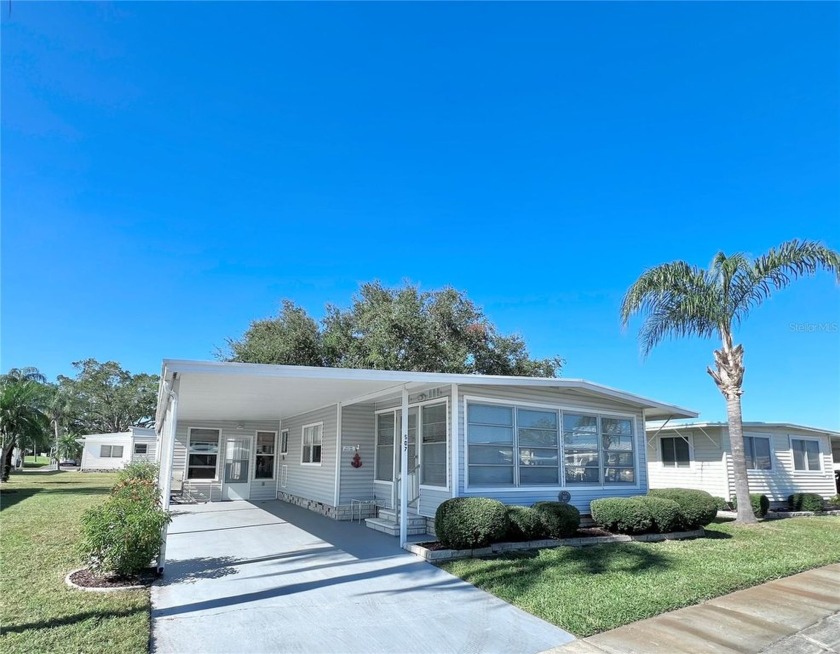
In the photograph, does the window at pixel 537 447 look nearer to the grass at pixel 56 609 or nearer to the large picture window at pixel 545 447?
the large picture window at pixel 545 447

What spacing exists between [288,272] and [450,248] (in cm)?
679

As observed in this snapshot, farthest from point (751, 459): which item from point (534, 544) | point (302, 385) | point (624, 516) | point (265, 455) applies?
point (265, 455)

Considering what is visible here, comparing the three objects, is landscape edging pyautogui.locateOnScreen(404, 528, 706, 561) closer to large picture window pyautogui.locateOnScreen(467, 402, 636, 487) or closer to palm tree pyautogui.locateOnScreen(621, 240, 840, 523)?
large picture window pyautogui.locateOnScreen(467, 402, 636, 487)

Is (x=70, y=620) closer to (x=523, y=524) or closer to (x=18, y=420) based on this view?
(x=523, y=524)

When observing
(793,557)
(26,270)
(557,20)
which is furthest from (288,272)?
(793,557)

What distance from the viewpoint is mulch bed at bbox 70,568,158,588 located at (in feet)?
20.0

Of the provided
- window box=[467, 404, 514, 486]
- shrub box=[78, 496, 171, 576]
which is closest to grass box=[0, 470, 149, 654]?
shrub box=[78, 496, 171, 576]

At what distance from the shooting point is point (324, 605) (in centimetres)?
567

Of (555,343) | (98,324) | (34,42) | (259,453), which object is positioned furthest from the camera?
(555,343)

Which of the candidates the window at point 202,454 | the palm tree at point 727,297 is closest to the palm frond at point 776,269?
the palm tree at point 727,297

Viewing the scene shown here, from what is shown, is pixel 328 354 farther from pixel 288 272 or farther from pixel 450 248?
pixel 450 248

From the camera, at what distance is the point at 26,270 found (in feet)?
40.3

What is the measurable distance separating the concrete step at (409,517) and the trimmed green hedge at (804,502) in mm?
13339

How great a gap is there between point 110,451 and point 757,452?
40305 millimetres
